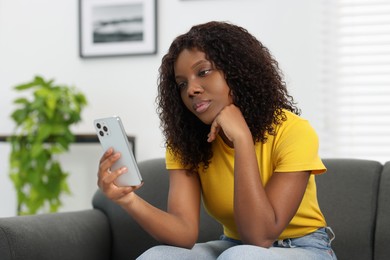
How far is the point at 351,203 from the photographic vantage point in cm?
200

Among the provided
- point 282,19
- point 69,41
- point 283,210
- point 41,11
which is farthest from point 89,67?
point 283,210

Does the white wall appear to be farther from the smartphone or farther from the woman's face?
the smartphone

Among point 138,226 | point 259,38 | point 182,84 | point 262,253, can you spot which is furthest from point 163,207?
point 259,38

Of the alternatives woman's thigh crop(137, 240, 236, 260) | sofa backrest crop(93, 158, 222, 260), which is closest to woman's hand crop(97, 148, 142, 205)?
woman's thigh crop(137, 240, 236, 260)

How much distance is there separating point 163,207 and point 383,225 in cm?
69

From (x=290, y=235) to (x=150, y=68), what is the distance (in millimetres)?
1863

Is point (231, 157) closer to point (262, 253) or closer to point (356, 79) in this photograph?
point (262, 253)

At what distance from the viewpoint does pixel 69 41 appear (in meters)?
3.53

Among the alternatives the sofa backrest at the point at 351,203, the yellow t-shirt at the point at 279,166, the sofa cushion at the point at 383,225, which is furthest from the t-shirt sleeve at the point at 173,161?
the sofa cushion at the point at 383,225

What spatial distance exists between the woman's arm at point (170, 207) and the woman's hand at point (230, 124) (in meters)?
0.18

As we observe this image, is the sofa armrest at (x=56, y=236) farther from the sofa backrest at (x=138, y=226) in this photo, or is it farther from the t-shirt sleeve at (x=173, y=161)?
the t-shirt sleeve at (x=173, y=161)

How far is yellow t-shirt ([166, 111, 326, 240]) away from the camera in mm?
1601

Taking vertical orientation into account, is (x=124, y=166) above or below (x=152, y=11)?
below

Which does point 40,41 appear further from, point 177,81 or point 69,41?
point 177,81
